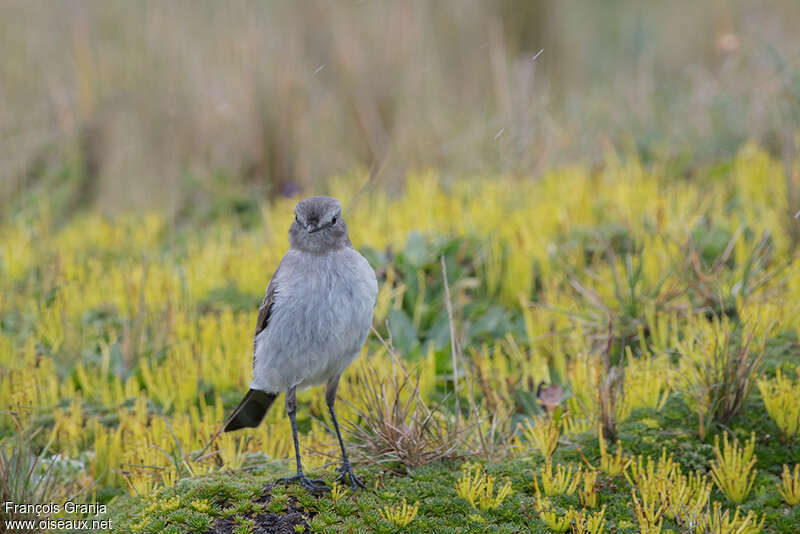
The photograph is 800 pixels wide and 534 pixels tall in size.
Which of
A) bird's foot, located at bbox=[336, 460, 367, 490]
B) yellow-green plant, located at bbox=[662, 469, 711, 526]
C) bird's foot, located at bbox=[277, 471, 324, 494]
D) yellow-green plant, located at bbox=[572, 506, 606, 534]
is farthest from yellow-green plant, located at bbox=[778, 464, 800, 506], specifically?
bird's foot, located at bbox=[277, 471, 324, 494]

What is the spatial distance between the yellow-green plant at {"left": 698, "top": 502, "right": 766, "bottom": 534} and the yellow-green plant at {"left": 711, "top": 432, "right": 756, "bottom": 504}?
0.32 ft

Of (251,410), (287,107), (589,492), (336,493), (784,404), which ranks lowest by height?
(589,492)

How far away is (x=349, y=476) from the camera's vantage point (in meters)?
3.22

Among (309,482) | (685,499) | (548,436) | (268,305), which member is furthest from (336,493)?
(685,499)

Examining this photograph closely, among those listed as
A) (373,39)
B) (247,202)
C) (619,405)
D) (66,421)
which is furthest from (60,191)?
(619,405)

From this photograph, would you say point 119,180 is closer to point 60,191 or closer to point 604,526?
point 60,191

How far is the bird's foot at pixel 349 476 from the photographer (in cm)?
320

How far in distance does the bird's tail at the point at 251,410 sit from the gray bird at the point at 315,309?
0.70ft

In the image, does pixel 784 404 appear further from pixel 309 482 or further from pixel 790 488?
pixel 309 482

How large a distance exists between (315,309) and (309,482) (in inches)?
27.5

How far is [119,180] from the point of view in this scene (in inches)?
338

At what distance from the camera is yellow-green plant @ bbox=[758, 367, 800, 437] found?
11.3 feet

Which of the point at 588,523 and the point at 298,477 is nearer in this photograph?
the point at 588,523

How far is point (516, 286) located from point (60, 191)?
539 cm
